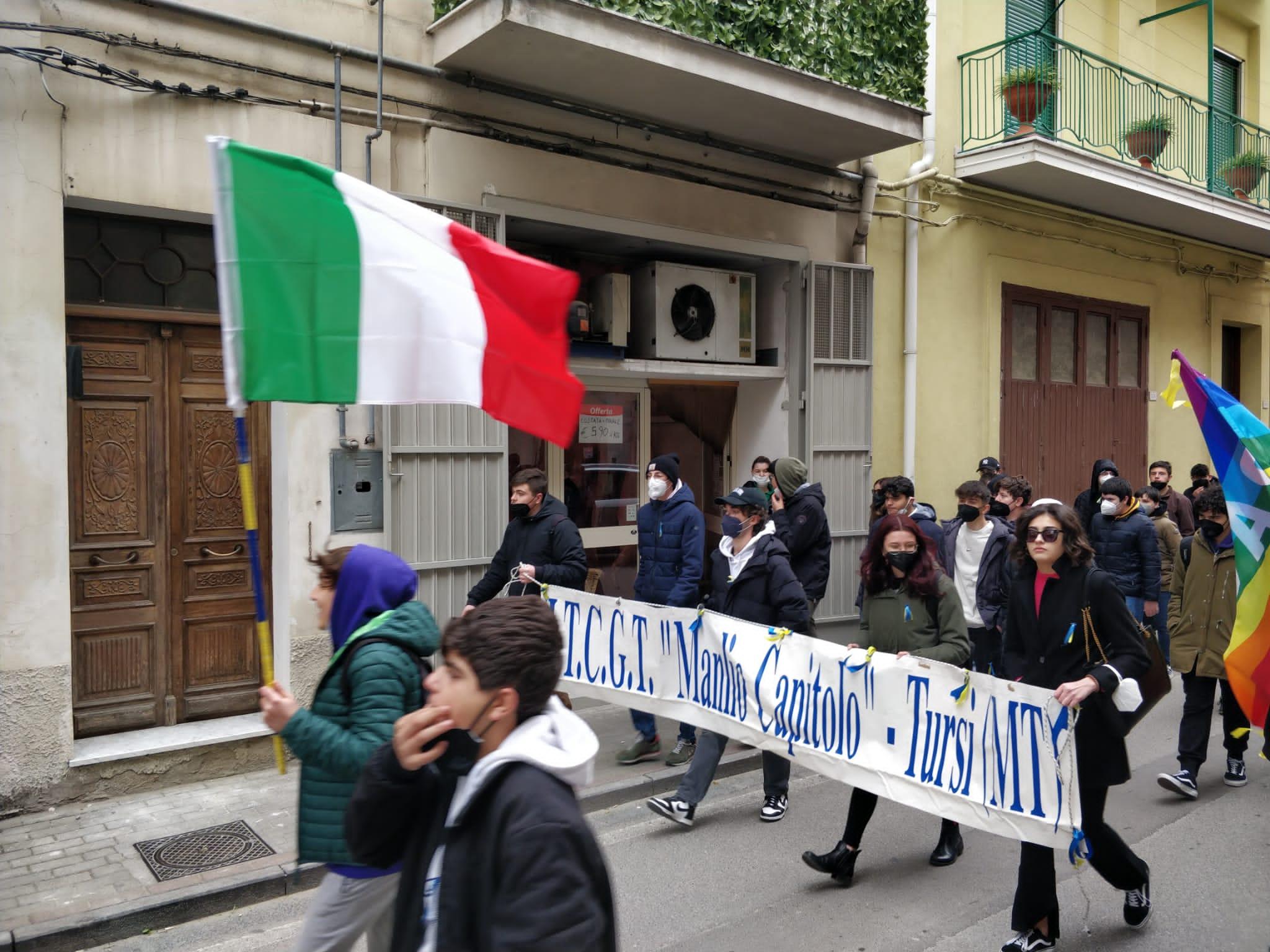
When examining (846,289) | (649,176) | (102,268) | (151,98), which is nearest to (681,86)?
(649,176)

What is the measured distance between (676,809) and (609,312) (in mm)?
4541

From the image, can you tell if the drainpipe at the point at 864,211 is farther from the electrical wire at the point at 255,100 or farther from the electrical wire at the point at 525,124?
the electrical wire at the point at 255,100

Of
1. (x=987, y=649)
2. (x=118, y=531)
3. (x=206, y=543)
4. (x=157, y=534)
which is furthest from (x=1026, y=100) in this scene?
(x=118, y=531)

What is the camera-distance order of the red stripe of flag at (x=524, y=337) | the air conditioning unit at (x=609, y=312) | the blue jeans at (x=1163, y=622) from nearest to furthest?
1. the red stripe of flag at (x=524, y=337)
2. the blue jeans at (x=1163, y=622)
3. the air conditioning unit at (x=609, y=312)

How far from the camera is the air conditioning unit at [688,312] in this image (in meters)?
8.91

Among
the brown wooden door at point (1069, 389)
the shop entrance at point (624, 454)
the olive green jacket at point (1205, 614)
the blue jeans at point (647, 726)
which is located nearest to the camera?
the olive green jacket at point (1205, 614)

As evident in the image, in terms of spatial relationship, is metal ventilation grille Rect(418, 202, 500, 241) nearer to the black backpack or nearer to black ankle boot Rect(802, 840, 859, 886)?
black ankle boot Rect(802, 840, 859, 886)

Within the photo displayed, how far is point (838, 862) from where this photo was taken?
4.71 metres

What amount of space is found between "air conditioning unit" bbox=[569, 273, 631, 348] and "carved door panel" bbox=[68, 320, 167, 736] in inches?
138

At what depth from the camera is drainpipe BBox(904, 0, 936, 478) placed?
10258 millimetres

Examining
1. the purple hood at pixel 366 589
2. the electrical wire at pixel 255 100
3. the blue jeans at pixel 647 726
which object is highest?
the electrical wire at pixel 255 100

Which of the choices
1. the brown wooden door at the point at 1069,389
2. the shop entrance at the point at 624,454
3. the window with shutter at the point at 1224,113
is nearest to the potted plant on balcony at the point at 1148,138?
the window with shutter at the point at 1224,113

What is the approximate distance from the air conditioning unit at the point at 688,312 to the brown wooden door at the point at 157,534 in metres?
3.49

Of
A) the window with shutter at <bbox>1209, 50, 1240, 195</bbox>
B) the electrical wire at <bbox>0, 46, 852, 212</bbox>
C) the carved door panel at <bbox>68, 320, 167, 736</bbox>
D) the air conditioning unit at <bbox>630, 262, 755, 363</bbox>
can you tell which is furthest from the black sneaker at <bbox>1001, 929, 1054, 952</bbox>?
the window with shutter at <bbox>1209, 50, 1240, 195</bbox>
